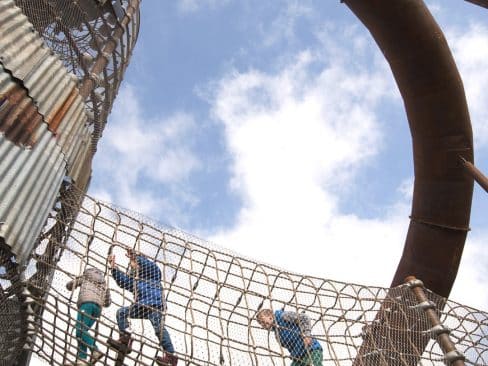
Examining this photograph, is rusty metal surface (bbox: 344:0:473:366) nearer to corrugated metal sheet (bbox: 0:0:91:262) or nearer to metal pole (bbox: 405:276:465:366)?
metal pole (bbox: 405:276:465:366)

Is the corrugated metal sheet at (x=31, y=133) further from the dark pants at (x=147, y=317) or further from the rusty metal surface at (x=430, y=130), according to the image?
the rusty metal surface at (x=430, y=130)

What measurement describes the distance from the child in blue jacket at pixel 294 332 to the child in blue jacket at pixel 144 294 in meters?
1.28

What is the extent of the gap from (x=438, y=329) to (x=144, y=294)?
3.80 metres

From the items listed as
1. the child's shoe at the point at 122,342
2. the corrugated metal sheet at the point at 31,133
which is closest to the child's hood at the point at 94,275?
the child's shoe at the point at 122,342

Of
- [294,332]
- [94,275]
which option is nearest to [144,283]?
[94,275]

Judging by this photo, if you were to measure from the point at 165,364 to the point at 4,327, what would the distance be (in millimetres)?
1915

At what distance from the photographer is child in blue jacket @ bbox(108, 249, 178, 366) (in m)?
6.05

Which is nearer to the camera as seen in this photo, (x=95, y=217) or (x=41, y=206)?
(x=41, y=206)

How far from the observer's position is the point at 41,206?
16.6ft

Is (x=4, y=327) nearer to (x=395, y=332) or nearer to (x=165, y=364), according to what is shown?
(x=165, y=364)

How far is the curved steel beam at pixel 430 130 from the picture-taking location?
858 centimetres

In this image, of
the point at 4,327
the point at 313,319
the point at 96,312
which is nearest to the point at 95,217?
the point at 96,312

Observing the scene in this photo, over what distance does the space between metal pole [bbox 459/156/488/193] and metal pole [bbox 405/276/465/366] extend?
2.23 metres

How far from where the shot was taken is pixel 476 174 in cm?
848
